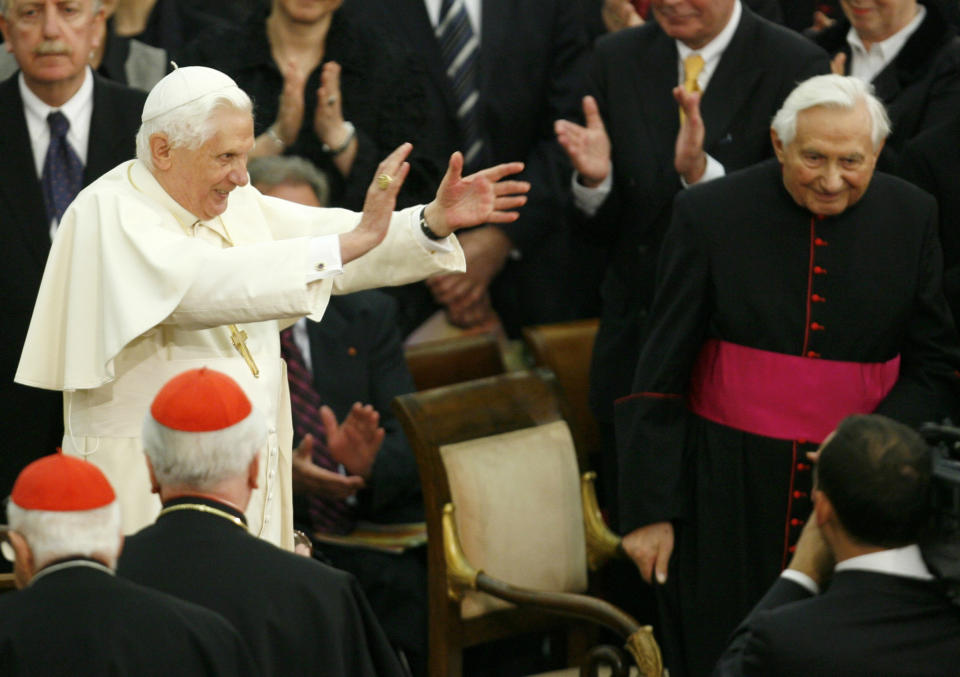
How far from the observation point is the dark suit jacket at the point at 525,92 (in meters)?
5.75

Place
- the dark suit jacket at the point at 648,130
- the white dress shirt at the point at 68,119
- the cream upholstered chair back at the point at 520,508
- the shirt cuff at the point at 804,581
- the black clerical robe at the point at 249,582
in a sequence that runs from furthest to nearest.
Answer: the dark suit jacket at the point at 648,130 → the white dress shirt at the point at 68,119 → the cream upholstered chair back at the point at 520,508 → the shirt cuff at the point at 804,581 → the black clerical robe at the point at 249,582

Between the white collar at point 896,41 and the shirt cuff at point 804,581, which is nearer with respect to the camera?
the shirt cuff at point 804,581

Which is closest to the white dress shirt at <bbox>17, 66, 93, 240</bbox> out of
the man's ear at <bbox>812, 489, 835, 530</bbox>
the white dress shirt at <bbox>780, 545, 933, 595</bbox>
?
the man's ear at <bbox>812, 489, 835, 530</bbox>

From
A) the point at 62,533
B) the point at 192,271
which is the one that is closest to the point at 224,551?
the point at 62,533

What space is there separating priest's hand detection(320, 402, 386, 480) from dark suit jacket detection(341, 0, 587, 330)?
1.08 meters

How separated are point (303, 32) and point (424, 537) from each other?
1.75m

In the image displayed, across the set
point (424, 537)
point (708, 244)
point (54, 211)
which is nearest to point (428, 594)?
point (424, 537)

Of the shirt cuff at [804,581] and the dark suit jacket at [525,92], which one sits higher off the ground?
the dark suit jacket at [525,92]

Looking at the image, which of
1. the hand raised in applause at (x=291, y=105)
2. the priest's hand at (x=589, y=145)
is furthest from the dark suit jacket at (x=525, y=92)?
the priest's hand at (x=589, y=145)

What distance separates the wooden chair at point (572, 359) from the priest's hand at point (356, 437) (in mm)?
680

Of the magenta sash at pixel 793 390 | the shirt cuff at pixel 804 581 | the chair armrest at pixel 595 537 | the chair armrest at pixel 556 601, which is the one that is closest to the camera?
the shirt cuff at pixel 804 581

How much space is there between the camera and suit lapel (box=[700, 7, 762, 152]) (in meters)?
5.05

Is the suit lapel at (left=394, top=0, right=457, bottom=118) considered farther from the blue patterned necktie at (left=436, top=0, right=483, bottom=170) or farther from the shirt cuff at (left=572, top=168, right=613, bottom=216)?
the shirt cuff at (left=572, top=168, right=613, bottom=216)

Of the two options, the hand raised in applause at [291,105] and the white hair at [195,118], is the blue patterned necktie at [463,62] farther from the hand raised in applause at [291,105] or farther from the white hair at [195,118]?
the white hair at [195,118]
